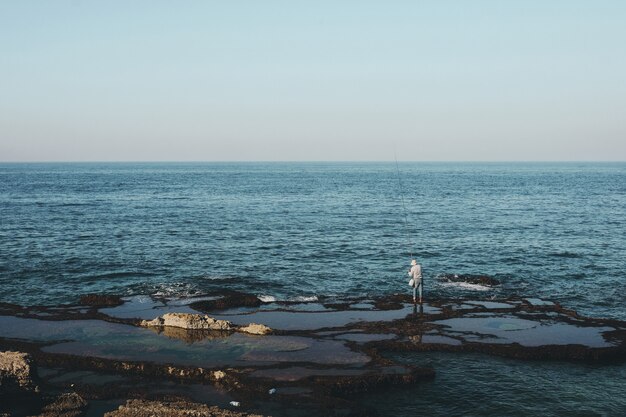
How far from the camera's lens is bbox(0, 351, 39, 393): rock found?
549 inches

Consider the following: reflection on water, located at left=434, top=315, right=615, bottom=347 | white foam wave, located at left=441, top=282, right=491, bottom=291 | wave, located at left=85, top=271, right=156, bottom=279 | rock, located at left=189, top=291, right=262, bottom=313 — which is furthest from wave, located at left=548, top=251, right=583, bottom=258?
wave, located at left=85, top=271, right=156, bottom=279

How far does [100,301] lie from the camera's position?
24.8 m

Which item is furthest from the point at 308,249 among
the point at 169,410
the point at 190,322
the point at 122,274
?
the point at 169,410

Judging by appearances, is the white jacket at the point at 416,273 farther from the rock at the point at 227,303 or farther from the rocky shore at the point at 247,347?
the rock at the point at 227,303

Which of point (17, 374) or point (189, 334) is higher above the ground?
point (17, 374)

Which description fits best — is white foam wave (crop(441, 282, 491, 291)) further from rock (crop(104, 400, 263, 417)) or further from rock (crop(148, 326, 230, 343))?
rock (crop(104, 400, 263, 417))

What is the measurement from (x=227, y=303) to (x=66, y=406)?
1127 cm

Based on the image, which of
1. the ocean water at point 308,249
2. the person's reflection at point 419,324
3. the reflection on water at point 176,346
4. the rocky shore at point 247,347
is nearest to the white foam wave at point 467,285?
the ocean water at point 308,249

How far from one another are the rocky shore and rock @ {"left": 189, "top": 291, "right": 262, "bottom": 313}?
7cm

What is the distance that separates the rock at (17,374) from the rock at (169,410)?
289 centimetres

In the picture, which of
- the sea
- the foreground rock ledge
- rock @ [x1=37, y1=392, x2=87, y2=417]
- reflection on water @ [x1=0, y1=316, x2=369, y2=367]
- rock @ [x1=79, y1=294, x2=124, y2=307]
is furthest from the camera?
rock @ [x1=79, y1=294, x2=124, y2=307]

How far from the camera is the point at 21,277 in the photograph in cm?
3055

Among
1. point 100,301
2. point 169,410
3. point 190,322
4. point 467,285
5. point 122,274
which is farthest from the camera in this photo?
point 122,274

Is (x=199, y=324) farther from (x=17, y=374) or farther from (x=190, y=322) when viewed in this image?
(x=17, y=374)
